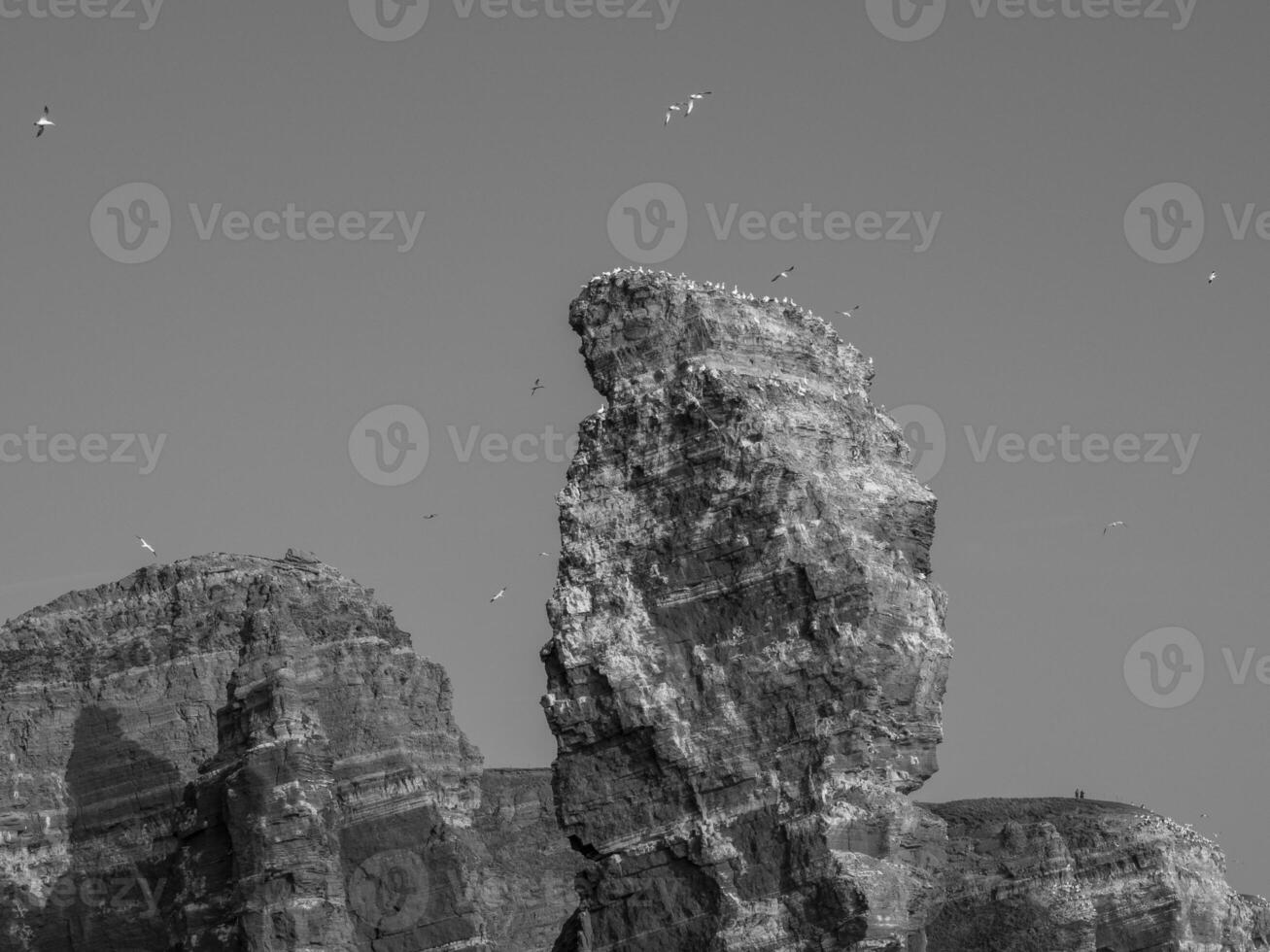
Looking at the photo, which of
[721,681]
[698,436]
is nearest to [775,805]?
[721,681]

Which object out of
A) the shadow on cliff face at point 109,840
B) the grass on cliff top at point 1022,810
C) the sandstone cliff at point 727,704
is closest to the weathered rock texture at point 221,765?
the shadow on cliff face at point 109,840

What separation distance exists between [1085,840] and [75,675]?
101ft

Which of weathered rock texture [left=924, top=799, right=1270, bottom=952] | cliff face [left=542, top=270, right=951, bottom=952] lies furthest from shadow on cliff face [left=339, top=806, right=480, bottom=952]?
cliff face [left=542, top=270, right=951, bottom=952]

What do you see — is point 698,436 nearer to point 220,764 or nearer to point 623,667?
point 623,667

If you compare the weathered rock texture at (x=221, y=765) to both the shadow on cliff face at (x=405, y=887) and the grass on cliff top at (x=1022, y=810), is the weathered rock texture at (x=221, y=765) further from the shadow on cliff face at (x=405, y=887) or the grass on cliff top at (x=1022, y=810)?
the grass on cliff top at (x=1022, y=810)

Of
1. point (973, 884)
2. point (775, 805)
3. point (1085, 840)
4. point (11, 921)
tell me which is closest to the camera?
point (775, 805)

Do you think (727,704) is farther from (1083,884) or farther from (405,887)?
(1083,884)

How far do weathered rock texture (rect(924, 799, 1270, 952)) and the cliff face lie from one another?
10.8 meters

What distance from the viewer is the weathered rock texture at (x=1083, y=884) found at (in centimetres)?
7700

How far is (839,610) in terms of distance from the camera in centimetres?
6284

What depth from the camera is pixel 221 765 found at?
275ft

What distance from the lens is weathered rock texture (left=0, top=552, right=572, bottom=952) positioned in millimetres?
83750

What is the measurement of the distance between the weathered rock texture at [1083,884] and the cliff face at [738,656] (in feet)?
35.3

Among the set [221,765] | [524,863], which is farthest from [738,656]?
[524,863]
